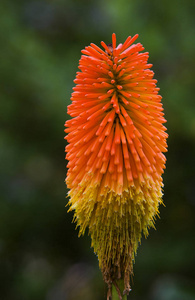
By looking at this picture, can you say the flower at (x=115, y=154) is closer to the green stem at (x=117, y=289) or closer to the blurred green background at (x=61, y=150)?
the green stem at (x=117, y=289)

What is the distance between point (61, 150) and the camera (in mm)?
11281

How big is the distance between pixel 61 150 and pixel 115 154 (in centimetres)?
873

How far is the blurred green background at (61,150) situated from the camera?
10000 millimetres

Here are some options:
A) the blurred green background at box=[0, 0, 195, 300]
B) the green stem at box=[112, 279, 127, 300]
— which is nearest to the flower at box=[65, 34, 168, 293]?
the green stem at box=[112, 279, 127, 300]

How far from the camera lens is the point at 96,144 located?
2.65 meters

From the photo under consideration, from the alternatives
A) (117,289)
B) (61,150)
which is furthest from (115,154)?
(61,150)

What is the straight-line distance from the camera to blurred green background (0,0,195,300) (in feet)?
32.8

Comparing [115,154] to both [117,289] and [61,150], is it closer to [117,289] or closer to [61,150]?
[117,289]

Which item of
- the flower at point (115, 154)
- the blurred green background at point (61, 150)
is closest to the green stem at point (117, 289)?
the flower at point (115, 154)

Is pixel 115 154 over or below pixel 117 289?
over

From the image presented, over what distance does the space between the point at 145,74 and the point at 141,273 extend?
27.2 ft

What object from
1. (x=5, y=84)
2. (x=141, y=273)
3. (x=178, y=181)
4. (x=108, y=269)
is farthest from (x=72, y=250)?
(x=108, y=269)

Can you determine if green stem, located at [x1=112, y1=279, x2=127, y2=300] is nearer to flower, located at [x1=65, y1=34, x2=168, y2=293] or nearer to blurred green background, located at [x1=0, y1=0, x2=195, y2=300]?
flower, located at [x1=65, y1=34, x2=168, y2=293]

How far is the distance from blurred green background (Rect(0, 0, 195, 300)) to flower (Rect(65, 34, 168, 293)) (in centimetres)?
672
